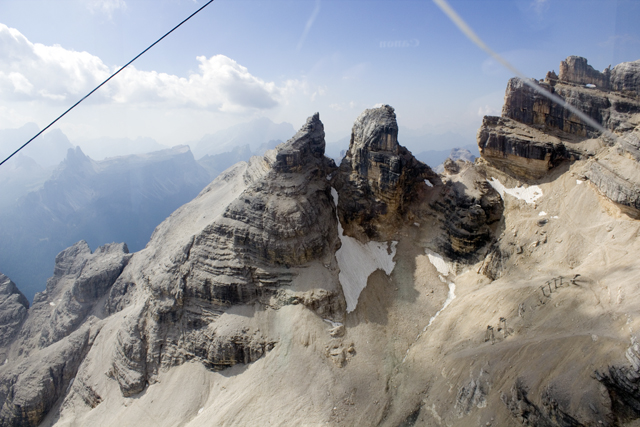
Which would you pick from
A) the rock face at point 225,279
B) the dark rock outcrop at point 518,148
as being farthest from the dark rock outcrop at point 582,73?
the rock face at point 225,279

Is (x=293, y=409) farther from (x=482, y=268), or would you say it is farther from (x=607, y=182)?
(x=607, y=182)

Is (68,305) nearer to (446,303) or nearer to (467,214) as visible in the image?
(446,303)

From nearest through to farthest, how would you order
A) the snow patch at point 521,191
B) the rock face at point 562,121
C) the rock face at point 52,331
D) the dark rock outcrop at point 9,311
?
1. the rock face at point 52,331
2. the rock face at point 562,121
3. the snow patch at point 521,191
4. the dark rock outcrop at point 9,311

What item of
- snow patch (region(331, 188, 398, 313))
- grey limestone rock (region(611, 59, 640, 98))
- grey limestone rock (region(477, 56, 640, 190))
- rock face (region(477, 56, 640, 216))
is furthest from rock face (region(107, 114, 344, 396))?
grey limestone rock (region(611, 59, 640, 98))

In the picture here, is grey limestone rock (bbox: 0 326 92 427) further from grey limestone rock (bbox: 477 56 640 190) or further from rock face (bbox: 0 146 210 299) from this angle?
rock face (bbox: 0 146 210 299)

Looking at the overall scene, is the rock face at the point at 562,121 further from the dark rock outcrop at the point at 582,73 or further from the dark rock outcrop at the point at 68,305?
the dark rock outcrop at the point at 68,305

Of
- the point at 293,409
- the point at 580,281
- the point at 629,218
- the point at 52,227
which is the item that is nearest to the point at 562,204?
the point at 629,218
